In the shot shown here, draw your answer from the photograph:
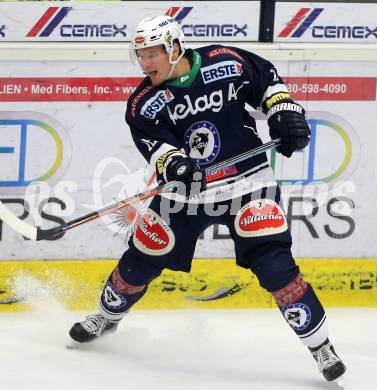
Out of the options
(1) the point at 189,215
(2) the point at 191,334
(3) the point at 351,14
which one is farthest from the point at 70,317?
(3) the point at 351,14

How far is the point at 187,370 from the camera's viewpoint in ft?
14.5

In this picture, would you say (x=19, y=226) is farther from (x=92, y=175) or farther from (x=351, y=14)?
(x=351, y=14)

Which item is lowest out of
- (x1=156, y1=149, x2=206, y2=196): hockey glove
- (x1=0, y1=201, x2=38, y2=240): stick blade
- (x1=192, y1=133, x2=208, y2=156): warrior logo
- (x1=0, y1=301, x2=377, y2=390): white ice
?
(x1=0, y1=301, x2=377, y2=390): white ice

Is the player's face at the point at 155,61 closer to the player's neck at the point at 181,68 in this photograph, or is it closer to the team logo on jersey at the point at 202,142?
the player's neck at the point at 181,68

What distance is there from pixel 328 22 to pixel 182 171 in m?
1.58

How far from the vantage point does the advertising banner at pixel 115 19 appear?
5152 mm

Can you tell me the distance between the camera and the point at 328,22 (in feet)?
17.6

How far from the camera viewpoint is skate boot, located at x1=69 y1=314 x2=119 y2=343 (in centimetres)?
464

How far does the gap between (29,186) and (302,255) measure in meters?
1.21

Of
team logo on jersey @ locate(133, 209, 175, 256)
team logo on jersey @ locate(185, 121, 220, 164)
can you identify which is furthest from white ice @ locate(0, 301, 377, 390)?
team logo on jersey @ locate(185, 121, 220, 164)

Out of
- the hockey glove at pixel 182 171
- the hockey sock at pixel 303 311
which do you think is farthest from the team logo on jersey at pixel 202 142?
the hockey sock at pixel 303 311

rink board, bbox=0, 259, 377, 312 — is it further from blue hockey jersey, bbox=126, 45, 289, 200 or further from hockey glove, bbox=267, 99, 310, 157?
hockey glove, bbox=267, 99, 310, 157

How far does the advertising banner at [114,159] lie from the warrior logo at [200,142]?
978 millimetres

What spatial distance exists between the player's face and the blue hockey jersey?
70 mm
